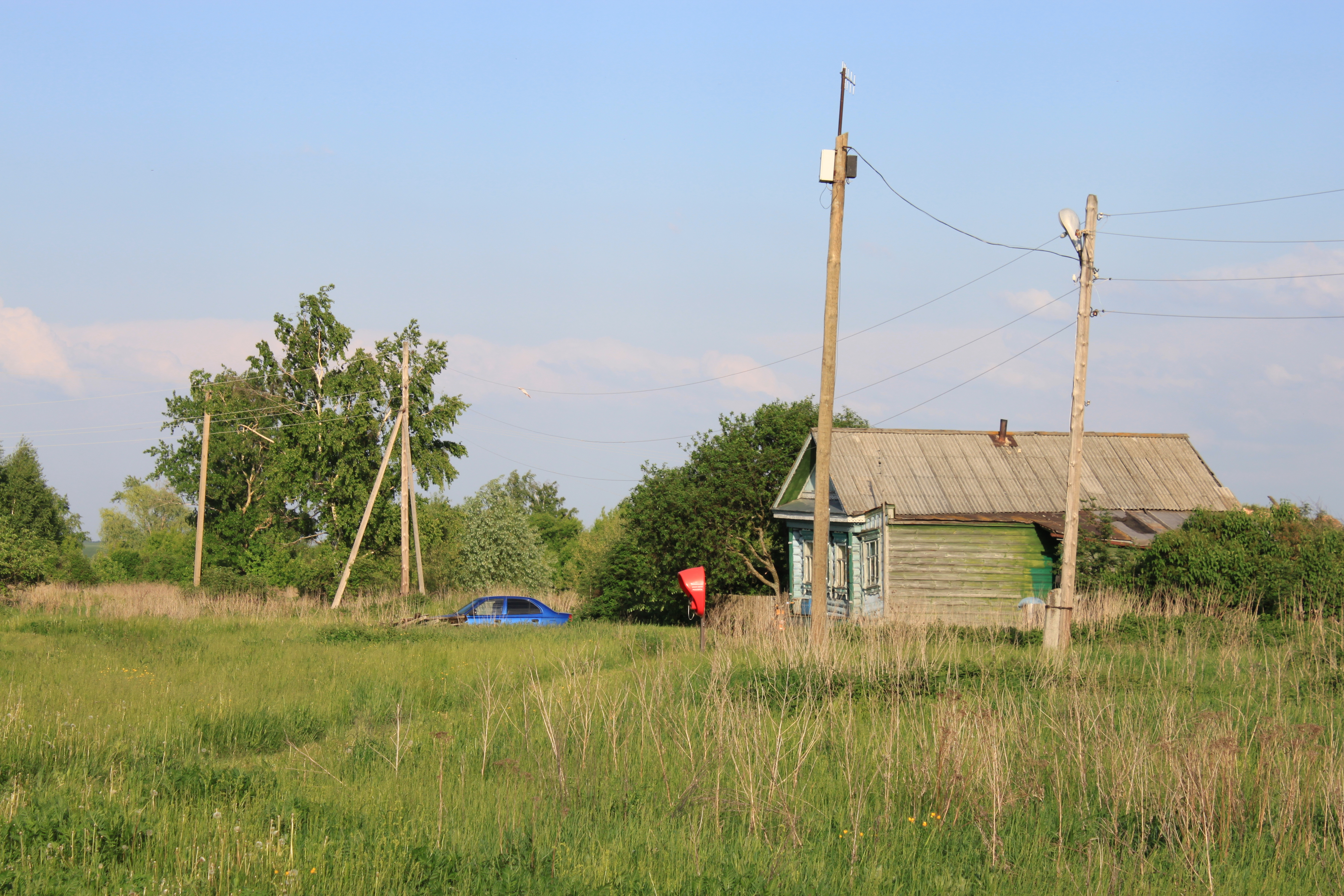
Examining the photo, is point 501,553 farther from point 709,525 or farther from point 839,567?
point 839,567

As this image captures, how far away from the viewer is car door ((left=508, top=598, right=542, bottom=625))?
26578 millimetres

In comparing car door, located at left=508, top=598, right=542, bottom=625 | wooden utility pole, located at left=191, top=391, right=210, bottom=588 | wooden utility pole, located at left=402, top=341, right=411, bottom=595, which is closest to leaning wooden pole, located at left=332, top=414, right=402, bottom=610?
wooden utility pole, located at left=402, top=341, right=411, bottom=595

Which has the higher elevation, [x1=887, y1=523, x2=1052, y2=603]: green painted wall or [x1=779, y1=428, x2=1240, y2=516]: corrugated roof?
[x1=779, y1=428, x2=1240, y2=516]: corrugated roof

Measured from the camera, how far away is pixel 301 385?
1753 inches

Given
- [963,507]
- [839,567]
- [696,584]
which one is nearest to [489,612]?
[839,567]

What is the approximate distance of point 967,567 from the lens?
76.2 ft

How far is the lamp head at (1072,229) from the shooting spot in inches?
638

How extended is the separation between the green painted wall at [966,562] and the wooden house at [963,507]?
24mm

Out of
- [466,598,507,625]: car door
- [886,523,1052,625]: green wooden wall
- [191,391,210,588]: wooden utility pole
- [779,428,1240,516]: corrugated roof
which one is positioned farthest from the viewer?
[191,391,210,588]: wooden utility pole

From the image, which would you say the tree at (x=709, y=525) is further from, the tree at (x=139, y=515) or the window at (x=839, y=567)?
the tree at (x=139, y=515)

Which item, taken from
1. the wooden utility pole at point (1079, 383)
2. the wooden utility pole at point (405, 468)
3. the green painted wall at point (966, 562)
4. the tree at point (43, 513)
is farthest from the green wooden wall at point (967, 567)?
the tree at point (43, 513)

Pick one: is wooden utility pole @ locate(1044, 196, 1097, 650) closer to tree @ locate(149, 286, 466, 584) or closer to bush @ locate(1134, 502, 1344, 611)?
bush @ locate(1134, 502, 1344, 611)

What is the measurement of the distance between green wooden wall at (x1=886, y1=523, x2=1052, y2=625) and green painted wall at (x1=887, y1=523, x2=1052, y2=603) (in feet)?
0.04

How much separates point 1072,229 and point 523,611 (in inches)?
682
